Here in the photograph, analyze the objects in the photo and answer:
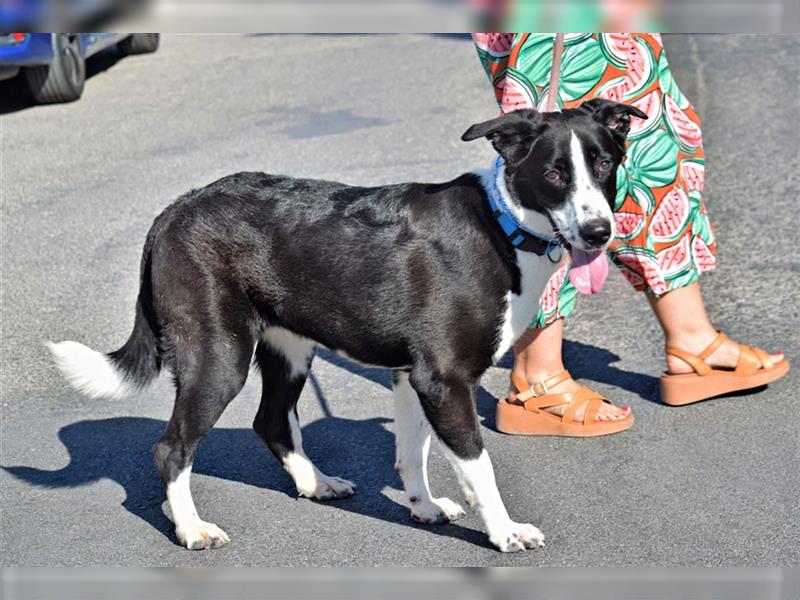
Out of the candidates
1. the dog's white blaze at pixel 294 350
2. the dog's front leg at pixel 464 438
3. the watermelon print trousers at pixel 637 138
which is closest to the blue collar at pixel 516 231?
the dog's front leg at pixel 464 438

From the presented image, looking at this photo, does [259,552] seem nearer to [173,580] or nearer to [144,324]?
[173,580]

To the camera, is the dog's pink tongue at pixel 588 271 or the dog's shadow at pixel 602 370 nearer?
the dog's pink tongue at pixel 588 271

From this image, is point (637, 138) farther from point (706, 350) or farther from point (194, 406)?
point (194, 406)

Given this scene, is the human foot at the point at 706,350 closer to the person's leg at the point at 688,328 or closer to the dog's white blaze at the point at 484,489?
the person's leg at the point at 688,328

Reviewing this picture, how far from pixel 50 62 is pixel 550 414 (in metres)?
6.35

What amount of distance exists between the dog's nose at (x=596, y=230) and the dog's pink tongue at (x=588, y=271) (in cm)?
44

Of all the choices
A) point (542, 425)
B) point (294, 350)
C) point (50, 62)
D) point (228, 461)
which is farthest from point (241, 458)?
point (50, 62)

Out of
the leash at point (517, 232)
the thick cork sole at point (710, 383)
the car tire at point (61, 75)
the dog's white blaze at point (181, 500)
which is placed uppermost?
the leash at point (517, 232)

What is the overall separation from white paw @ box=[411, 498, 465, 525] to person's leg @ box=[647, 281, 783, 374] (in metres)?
1.25

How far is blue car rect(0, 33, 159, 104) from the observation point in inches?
357

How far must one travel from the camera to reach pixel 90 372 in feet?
13.8

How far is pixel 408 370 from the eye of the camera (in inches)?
157

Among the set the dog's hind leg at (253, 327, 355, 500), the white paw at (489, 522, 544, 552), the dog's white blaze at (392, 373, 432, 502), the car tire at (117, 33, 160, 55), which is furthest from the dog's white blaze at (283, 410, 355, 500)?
the car tire at (117, 33, 160, 55)

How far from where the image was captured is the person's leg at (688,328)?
480cm
